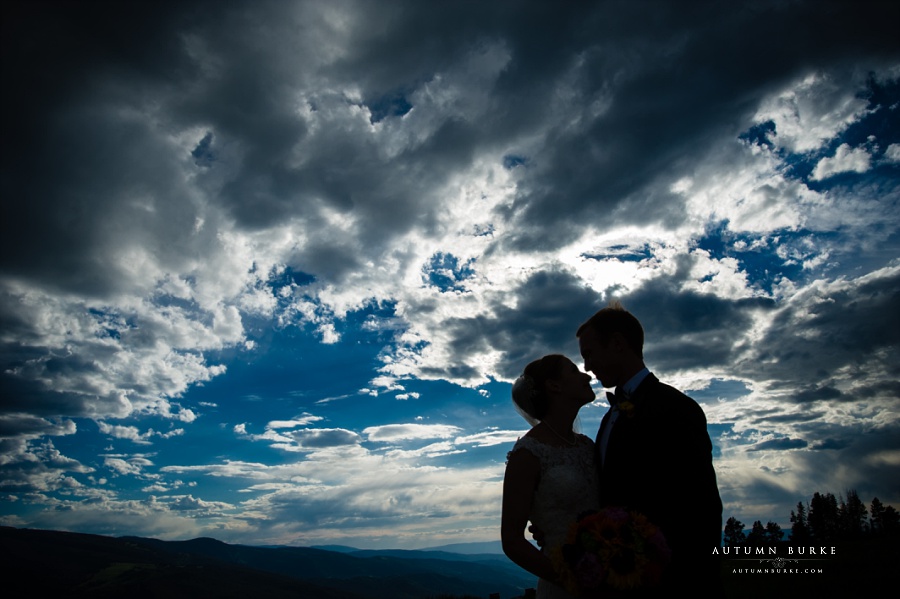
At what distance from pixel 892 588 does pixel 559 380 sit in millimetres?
16417

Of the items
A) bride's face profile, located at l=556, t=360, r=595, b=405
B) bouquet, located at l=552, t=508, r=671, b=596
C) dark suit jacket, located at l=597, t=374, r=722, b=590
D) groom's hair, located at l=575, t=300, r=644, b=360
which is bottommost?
bouquet, located at l=552, t=508, r=671, b=596

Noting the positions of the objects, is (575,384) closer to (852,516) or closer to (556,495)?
(556,495)

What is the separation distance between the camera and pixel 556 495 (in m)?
5.45

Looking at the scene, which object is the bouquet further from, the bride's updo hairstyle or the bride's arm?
the bride's updo hairstyle

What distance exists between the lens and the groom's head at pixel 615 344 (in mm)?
5211

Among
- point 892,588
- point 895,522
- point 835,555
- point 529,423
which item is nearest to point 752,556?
point 835,555

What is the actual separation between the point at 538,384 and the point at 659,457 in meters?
2.05

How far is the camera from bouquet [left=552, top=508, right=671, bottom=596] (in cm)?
393

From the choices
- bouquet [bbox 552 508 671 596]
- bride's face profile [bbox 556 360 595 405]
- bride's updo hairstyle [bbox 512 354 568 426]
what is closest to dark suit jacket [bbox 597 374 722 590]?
bouquet [bbox 552 508 671 596]

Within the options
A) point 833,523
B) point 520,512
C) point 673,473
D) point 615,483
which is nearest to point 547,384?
point 615,483

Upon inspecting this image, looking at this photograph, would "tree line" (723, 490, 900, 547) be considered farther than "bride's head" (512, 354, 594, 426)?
Yes

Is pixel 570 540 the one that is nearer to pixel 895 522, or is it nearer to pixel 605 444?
pixel 605 444

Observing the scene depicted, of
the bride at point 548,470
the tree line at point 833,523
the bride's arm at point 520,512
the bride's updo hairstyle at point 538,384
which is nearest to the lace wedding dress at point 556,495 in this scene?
the bride at point 548,470

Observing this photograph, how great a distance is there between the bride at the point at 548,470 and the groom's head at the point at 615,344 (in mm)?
868
